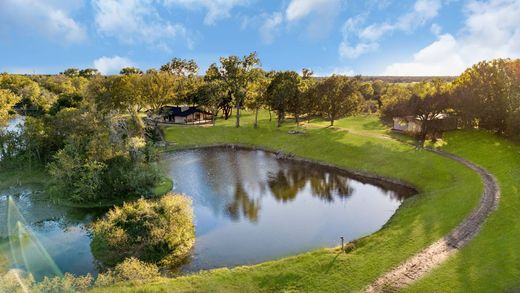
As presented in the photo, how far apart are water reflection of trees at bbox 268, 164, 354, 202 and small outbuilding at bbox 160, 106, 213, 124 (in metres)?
42.4

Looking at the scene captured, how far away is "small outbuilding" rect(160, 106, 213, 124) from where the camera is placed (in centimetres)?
9081

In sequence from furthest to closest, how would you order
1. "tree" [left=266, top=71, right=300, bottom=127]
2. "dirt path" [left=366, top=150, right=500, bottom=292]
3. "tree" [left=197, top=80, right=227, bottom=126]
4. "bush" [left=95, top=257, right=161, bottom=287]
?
"tree" [left=197, top=80, right=227, bottom=126], "tree" [left=266, top=71, right=300, bottom=127], "bush" [left=95, top=257, right=161, bottom=287], "dirt path" [left=366, top=150, right=500, bottom=292]

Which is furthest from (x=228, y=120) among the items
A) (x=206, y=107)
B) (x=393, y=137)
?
(x=393, y=137)

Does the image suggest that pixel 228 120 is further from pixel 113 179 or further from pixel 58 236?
pixel 58 236

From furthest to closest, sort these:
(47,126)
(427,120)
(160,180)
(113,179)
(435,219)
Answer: (427,120), (47,126), (160,180), (113,179), (435,219)

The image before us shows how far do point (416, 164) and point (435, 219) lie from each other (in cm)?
1875

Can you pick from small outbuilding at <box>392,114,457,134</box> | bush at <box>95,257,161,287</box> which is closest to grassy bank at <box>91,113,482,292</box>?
bush at <box>95,257,161,287</box>

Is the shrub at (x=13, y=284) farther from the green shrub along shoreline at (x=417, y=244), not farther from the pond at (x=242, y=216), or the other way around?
the pond at (x=242, y=216)

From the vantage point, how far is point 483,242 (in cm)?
2605

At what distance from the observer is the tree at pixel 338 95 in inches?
2884

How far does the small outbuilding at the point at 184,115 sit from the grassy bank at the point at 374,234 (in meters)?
30.7

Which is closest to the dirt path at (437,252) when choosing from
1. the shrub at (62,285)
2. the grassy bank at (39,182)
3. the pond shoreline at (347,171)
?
the pond shoreline at (347,171)

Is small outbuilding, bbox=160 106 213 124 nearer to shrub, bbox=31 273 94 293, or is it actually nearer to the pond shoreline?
the pond shoreline

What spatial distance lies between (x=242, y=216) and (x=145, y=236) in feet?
37.0
